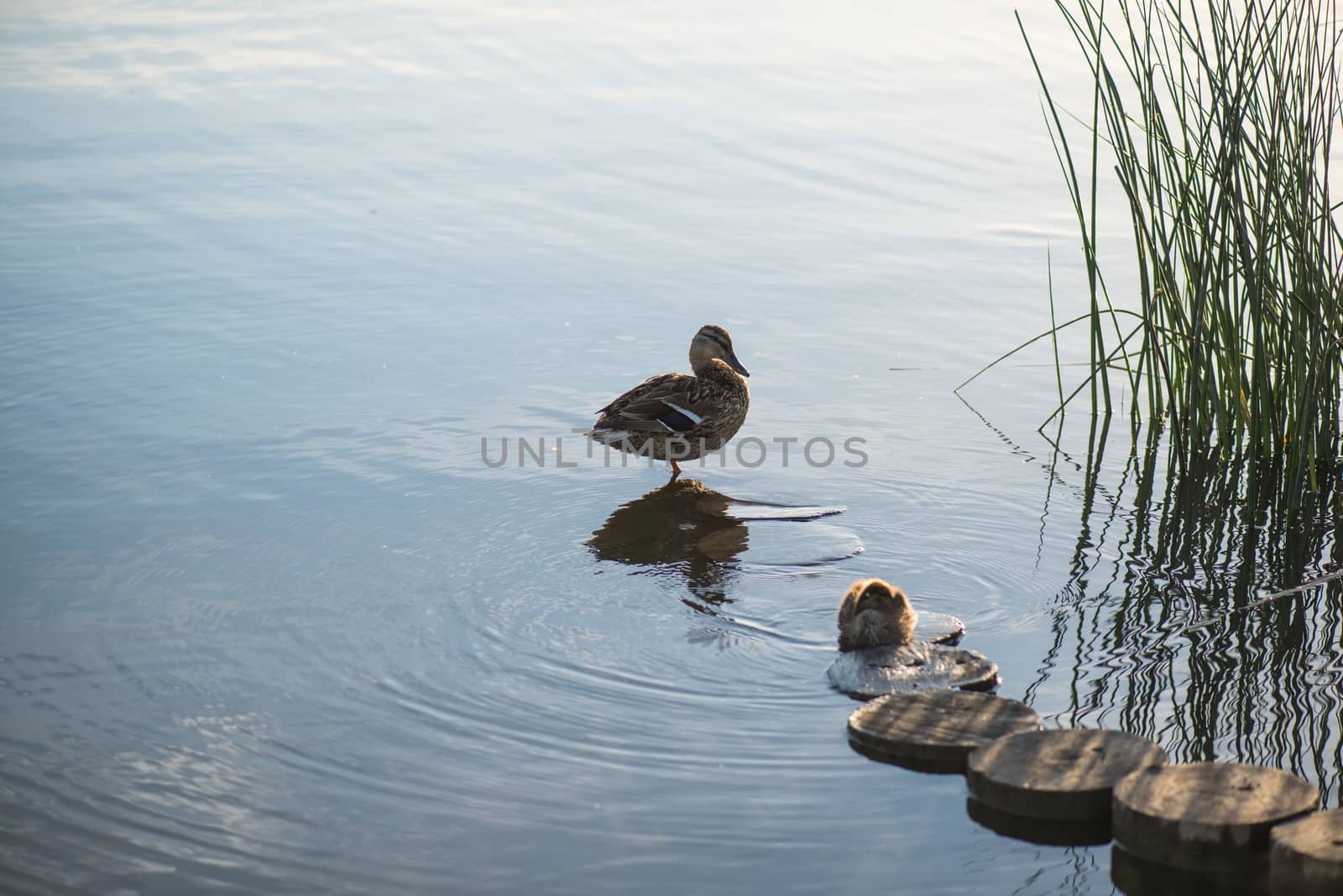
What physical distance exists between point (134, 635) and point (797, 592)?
8.67 feet

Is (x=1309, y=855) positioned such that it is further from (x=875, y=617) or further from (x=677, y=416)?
(x=677, y=416)

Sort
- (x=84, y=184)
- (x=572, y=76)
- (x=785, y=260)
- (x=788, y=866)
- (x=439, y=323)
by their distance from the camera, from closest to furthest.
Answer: (x=788, y=866), (x=439, y=323), (x=785, y=260), (x=84, y=184), (x=572, y=76)

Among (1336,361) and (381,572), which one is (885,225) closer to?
(1336,361)

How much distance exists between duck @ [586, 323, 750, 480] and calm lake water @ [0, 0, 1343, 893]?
23cm

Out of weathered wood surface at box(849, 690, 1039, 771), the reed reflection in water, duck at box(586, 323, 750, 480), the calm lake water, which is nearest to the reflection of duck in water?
the calm lake water

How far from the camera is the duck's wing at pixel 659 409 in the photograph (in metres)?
7.52

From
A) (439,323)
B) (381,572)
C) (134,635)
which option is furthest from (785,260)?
(134,635)

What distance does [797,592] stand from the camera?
6.07 metres

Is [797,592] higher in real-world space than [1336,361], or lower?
lower

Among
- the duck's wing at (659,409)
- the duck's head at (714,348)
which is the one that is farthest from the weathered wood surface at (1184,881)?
the duck's head at (714,348)

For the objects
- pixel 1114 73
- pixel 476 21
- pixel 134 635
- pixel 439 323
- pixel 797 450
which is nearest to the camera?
pixel 134 635

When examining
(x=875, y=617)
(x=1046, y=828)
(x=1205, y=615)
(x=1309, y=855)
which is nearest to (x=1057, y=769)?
(x=1046, y=828)

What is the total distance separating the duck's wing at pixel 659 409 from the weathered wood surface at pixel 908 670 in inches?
97.1

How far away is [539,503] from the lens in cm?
707
